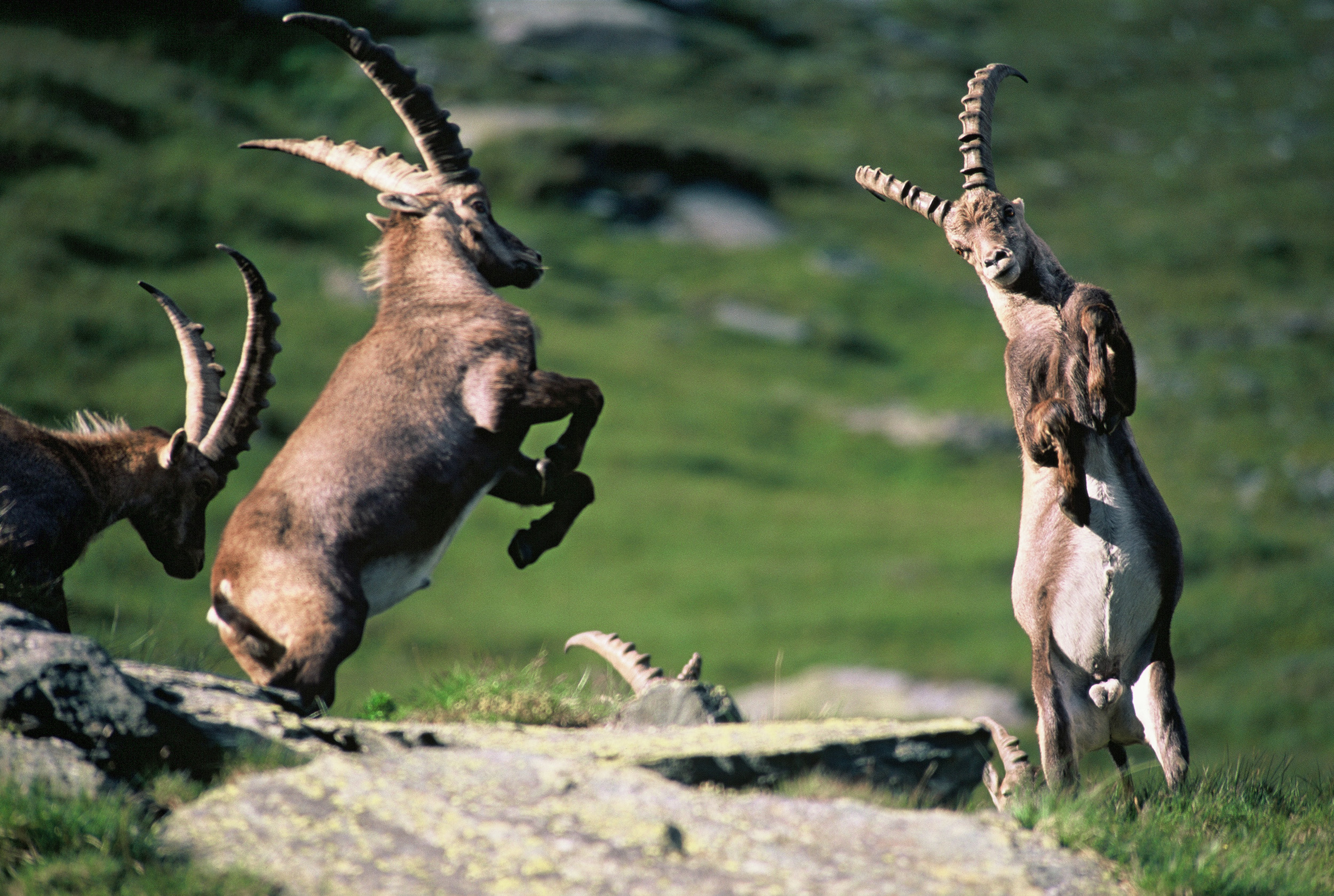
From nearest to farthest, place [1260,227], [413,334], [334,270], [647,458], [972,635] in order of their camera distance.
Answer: [413,334] → [972,635] → [647,458] → [334,270] → [1260,227]

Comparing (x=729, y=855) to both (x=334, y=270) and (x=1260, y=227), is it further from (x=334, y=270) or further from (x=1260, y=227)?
(x=1260, y=227)

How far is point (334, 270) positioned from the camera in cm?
4184

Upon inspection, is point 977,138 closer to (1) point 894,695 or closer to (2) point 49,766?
(2) point 49,766

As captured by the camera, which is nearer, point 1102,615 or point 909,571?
point 1102,615

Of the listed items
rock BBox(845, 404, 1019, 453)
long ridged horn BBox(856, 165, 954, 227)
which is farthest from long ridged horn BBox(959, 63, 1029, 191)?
rock BBox(845, 404, 1019, 453)

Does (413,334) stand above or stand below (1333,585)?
above

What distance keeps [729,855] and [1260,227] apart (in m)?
66.5

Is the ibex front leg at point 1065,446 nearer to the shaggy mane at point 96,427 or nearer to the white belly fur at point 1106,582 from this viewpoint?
the white belly fur at point 1106,582

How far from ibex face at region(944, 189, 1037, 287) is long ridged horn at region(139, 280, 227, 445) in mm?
4235

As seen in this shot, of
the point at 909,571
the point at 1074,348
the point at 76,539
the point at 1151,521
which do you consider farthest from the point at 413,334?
the point at 909,571

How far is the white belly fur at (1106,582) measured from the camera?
6.44 meters

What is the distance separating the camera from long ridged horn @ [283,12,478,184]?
26.6ft

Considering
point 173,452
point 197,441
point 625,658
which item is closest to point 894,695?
point 625,658

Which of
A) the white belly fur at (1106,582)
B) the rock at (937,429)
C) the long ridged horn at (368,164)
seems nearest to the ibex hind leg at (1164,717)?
the white belly fur at (1106,582)
